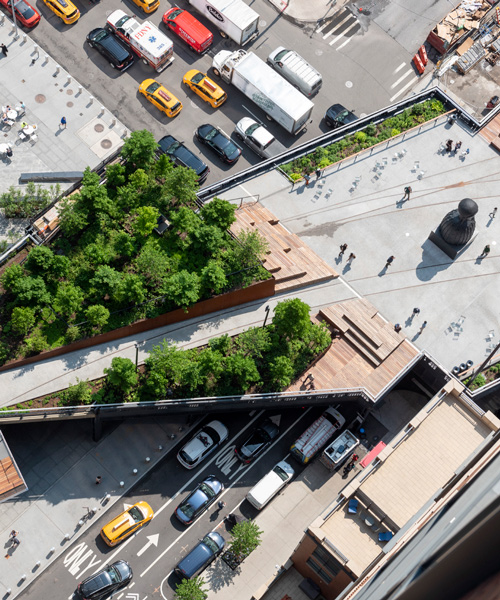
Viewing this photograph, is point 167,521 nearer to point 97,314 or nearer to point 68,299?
point 97,314

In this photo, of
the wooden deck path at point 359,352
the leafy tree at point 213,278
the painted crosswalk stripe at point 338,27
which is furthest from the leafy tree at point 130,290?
the painted crosswalk stripe at point 338,27

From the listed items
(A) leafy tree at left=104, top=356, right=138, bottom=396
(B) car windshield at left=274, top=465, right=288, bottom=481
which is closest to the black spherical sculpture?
(B) car windshield at left=274, top=465, right=288, bottom=481

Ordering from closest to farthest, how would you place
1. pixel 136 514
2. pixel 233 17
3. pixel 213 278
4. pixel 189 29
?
pixel 136 514
pixel 213 278
pixel 233 17
pixel 189 29

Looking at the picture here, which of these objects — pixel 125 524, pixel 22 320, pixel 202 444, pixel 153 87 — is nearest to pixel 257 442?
pixel 202 444

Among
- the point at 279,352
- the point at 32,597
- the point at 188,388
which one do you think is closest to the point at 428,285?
the point at 279,352

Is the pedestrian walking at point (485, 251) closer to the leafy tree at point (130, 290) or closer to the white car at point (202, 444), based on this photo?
the white car at point (202, 444)

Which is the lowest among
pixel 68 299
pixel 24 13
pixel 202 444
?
pixel 202 444
